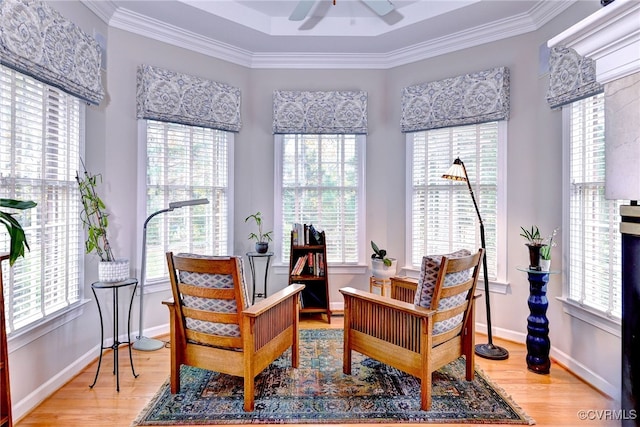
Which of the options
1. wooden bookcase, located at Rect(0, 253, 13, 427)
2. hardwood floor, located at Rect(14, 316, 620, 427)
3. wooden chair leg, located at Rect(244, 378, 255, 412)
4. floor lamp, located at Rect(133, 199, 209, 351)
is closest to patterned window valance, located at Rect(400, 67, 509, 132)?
hardwood floor, located at Rect(14, 316, 620, 427)

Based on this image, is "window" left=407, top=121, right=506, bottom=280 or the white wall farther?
"window" left=407, top=121, right=506, bottom=280

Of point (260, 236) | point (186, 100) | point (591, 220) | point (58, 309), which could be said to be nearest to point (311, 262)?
point (260, 236)

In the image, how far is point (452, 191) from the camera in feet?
12.1

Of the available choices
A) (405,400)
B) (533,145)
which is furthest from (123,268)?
(533,145)

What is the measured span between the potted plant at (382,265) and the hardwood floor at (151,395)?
114 cm

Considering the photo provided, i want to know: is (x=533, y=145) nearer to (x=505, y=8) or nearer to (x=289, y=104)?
(x=505, y=8)

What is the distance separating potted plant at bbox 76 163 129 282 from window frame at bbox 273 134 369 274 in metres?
1.76

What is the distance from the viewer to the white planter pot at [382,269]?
3.66 m

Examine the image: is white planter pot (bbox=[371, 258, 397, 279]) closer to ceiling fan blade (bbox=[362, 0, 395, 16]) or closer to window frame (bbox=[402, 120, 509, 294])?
window frame (bbox=[402, 120, 509, 294])

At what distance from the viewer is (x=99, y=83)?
2.81 m

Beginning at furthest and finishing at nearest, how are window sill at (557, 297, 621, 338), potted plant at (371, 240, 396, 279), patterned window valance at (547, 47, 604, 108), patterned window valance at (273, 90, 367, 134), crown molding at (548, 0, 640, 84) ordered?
patterned window valance at (273, 90, 367, 134), potted plant at (371, 240, 396, 279), patterned window valance at (547, 47, 604, 108), window sill at (557, 297, 621, 338), crown molding at (548, 0, 640, 84)

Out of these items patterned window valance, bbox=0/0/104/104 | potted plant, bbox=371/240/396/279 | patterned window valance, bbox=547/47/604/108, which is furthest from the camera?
potted plant, bbox=371/240/396/279

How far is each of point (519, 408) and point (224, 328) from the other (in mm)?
1950

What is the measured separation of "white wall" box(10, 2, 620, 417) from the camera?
2.56 metres
